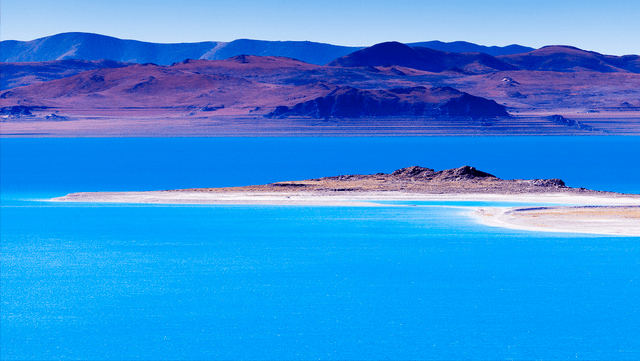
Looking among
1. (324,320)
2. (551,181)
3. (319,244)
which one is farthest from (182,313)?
(551,181)

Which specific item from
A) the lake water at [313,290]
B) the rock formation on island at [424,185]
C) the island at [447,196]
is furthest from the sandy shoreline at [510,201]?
the lake water at [313,290]

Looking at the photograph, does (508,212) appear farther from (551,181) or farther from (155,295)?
(155,295)

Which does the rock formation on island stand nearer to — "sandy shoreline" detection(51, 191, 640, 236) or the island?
the island

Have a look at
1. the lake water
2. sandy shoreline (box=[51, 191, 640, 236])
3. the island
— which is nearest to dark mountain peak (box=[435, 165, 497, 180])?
the island

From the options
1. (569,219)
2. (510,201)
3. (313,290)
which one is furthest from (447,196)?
(313,290)

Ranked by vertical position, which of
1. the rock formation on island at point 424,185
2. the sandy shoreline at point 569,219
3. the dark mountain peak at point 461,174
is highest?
the sandy shoreline at point 569,219

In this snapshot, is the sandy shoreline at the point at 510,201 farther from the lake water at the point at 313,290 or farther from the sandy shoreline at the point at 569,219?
the lake water at the point at 313,290

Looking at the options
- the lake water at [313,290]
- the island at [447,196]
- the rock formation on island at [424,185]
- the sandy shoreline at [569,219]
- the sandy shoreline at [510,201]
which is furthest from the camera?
the rock formation on island at [424,185]
